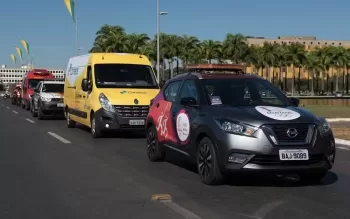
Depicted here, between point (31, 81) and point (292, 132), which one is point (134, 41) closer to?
point (31, 81)

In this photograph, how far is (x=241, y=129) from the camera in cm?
757

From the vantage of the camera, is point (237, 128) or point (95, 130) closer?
point (237, 128)

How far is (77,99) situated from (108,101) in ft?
9.83

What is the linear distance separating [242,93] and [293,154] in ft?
5.65

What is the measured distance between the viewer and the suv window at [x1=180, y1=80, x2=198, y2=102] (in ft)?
29.8

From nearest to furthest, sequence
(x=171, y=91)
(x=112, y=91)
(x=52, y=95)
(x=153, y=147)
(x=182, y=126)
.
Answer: (x=182, y=126)
(x=171, y=91)
(x=153, y=147)
(x=112, y=91)
(x=52, y=95)

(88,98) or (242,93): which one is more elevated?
(242,93)

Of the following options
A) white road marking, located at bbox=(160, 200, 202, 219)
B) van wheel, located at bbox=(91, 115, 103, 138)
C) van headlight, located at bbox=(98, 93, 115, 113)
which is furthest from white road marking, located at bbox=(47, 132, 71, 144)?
white road marking, located at bbox=(160, 200, 202, 219)

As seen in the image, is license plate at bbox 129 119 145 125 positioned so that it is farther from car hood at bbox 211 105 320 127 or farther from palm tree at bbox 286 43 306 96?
palm tree at bbox 286 43 306 96

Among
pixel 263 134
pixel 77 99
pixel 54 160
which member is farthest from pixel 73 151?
pixel 263 134

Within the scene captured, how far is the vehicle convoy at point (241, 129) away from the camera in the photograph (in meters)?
7.51

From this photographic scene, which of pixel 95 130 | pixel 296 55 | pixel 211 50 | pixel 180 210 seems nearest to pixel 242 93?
pixel 180 210

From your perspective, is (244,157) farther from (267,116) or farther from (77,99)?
(77,99)

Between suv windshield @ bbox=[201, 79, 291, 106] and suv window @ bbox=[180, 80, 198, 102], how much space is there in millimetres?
203
